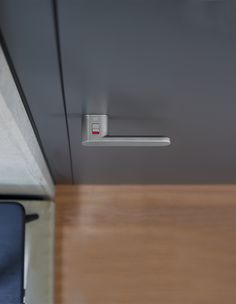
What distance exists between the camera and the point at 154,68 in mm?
439

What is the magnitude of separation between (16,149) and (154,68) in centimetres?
31

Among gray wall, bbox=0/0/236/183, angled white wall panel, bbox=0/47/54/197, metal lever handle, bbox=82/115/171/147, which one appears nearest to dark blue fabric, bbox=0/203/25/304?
angled white wall panel, bbox=0/47/54/197

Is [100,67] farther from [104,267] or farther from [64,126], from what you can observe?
[104,267]

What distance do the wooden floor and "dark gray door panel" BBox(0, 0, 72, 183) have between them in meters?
0.54

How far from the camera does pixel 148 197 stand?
1165 mm

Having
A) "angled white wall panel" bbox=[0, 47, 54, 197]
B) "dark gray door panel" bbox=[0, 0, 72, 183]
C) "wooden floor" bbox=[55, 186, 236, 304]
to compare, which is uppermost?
"dark gray door panel" bbox=[0, 0, 72, 183]

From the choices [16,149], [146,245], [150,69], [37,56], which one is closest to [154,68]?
[150,69]

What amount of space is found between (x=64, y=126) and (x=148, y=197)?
0.61 metres

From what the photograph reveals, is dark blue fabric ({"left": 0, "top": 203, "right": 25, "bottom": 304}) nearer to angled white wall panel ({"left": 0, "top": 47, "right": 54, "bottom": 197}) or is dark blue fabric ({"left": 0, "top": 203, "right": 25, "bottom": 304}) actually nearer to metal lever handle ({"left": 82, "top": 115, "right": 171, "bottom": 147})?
angled white wall panel ({"left": 0, "top": 47, "right": 54, "bottom": 197})

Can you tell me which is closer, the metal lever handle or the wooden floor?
the metal lever handle

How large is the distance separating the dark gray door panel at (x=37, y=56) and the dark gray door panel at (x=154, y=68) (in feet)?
0.06

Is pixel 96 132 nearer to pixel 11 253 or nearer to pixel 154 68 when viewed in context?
pixel 154 68

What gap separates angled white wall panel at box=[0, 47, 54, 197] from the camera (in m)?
0.45

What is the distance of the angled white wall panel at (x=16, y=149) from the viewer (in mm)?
453
